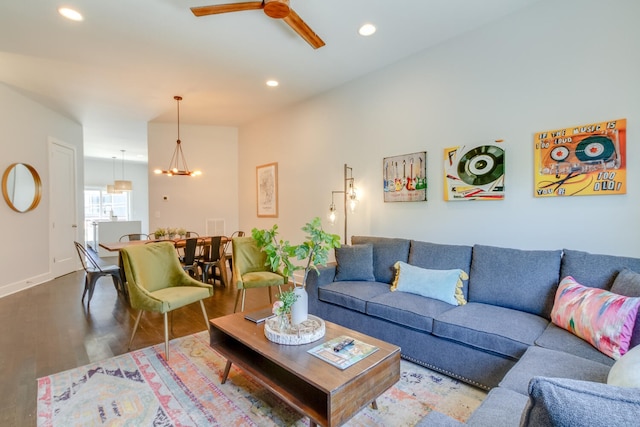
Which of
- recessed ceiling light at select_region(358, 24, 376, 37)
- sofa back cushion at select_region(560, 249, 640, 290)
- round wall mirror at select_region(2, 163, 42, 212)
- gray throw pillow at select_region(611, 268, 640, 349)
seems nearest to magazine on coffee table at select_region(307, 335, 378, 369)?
gray throw pillow at select_region(611, 268, 640, 349)

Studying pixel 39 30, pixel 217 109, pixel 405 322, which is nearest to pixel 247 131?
pixel 217 109

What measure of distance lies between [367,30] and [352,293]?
2.62m

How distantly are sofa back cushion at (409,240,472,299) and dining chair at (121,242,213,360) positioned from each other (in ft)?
6.92

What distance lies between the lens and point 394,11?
109 inches

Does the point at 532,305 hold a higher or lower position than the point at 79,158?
lower

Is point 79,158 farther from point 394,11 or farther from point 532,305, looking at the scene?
point 532,305

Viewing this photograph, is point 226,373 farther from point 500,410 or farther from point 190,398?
point 500,410

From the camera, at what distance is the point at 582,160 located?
2441mm

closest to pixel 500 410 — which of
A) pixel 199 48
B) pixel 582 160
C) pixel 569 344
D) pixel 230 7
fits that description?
pixel 569 344

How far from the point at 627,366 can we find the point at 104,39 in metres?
4.51

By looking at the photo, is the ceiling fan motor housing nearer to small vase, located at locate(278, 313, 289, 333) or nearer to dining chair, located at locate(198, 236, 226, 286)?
small vase, located at locate(278, 313, 289, 333)

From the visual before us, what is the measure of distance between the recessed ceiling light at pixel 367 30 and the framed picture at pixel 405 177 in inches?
53.9

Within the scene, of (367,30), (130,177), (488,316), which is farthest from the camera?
(130,177)

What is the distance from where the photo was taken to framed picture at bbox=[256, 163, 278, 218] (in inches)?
222
